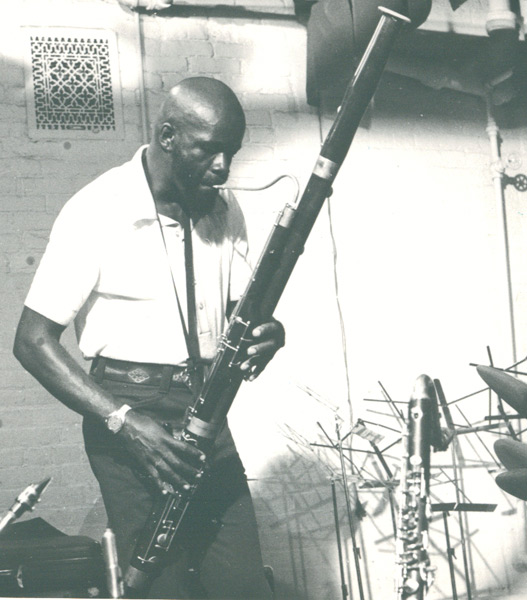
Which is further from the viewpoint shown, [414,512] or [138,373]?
[138,373]

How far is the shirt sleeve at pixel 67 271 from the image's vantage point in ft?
7.68

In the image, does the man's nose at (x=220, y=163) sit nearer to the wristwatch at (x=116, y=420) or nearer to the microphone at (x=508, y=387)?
the wristwatch at (x=116, y=420)

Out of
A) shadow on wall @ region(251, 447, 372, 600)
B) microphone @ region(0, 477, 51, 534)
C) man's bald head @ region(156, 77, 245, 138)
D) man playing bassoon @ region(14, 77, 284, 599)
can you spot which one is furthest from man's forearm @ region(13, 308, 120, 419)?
shadow on wall @ region(251, 447, 372, 600)

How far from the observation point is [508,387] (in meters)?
2.97

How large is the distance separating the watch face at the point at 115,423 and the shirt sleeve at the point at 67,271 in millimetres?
257

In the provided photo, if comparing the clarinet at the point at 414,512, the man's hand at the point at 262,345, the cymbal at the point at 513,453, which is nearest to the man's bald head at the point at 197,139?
the man's hand at the point at 262,345

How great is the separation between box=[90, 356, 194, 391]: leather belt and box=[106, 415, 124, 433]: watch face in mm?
145

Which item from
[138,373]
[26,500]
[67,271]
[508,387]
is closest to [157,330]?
[138,373]

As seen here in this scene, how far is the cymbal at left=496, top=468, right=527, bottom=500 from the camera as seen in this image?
287cm

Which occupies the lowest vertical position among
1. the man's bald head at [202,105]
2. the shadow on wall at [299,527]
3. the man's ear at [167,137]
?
the shadow on wall at [299,527]

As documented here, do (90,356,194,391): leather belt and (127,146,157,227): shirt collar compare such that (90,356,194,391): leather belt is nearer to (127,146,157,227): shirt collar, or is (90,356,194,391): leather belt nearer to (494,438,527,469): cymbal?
(127,146,157,227): shirt collar

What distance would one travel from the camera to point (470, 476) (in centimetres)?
393

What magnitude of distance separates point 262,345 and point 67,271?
508 mm

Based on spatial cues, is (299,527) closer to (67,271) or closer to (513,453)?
(513,453)
